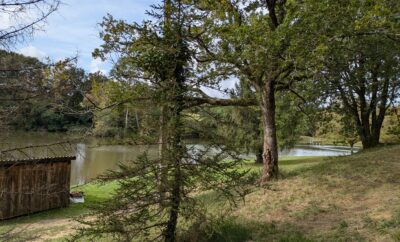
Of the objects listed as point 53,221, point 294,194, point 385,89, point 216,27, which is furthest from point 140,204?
point 385,89

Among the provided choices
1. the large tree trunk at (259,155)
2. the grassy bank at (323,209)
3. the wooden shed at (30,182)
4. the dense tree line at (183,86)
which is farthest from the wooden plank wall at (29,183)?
the large tree trunk at (259,155)

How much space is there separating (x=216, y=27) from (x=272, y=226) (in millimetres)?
5077

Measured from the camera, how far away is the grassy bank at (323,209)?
6219 mm

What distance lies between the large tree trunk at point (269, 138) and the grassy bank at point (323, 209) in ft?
1.51

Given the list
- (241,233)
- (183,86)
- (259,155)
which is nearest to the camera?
(183,86)

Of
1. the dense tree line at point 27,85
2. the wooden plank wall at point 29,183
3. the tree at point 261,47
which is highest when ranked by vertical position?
the tree at point 261,47

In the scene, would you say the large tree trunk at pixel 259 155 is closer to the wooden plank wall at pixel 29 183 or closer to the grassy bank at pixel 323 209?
the grassy bank at pixel 323 209

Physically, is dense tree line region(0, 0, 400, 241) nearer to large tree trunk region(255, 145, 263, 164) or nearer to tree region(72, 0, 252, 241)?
tree region(72, 0, 252, 241)

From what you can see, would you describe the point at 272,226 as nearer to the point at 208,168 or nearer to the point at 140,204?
the point at 208,168

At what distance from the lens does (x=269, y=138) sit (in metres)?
Result: 11.2

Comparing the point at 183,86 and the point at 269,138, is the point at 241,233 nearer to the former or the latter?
the point at 183,86

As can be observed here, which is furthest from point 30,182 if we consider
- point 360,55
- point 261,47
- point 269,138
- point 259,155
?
point 259,155

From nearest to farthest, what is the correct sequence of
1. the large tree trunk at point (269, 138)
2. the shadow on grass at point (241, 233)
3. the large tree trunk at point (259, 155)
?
the shadow on grass at point (241, 233) < the large tree trunk at point (269, 138) < the large tree trunk at point (259, 155)

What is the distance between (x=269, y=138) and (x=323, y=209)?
148 inches
